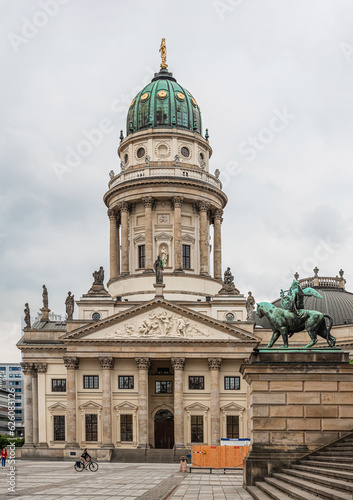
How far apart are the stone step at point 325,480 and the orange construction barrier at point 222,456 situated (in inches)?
953

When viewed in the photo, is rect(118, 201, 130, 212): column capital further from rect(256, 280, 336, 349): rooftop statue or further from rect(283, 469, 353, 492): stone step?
rect(283, 469, 353, 492): stone step

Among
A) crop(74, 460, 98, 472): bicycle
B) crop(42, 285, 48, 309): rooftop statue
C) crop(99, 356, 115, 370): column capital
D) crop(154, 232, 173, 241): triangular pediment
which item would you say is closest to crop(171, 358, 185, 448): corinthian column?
crop(99, 356, 115, 370): column capital

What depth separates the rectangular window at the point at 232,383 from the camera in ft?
245

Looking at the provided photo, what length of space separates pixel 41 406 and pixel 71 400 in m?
4.68

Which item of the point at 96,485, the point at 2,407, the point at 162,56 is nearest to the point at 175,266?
the point at 162,56

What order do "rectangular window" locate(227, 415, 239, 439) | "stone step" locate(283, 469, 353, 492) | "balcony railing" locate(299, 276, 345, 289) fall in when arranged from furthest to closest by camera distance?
"balcony railing" locate(299, 276, 345, 289) < "rectangular window" locate(227, 415, 239, 439) < "stone step" locate(283, 469, 353, 492)

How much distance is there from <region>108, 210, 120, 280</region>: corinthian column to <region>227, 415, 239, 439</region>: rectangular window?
24.0 metres

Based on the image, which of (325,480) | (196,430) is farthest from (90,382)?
(325,480)

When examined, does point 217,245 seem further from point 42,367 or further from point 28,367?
point 28,367

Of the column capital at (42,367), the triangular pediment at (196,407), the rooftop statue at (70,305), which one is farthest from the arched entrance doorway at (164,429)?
the rooftop statue at (70,305)

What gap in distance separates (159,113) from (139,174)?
887 cm

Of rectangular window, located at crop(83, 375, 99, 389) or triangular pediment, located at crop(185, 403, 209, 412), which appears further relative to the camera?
rectangular window, located at crop(83, 375, 99, 389)

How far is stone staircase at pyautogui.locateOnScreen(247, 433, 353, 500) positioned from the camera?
19359 millimetres

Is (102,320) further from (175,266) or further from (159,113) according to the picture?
(159,113)
